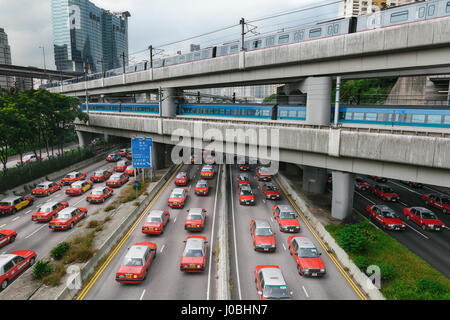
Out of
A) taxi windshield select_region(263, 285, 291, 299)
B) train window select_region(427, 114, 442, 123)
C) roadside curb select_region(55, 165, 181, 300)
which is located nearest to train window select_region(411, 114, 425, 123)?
train window select_region(427, 114, 442, 123)

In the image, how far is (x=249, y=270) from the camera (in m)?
16.4

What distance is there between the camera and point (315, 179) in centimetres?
3144

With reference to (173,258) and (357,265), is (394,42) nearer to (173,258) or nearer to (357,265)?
(357,265)

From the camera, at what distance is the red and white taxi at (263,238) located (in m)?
18.3

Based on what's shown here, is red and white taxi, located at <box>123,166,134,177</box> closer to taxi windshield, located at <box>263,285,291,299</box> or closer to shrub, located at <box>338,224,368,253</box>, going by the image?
shrub, located at <box>338,224,368,253</box>

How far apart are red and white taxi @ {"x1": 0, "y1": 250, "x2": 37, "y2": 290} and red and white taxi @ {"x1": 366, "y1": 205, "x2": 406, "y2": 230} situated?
2699cm

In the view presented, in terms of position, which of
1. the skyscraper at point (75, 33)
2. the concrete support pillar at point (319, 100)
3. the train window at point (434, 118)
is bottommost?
the train window at point (434, 118)

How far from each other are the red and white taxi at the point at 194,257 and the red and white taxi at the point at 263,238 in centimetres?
398

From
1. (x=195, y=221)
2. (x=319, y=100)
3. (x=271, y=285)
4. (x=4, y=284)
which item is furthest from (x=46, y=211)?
(x=319, y=100)

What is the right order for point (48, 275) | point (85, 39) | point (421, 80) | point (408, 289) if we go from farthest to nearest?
1. point (85, 39)
2. point (421, 80)
3. point (48, 275)
4. point (408, 289)

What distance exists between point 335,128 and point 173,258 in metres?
15.2

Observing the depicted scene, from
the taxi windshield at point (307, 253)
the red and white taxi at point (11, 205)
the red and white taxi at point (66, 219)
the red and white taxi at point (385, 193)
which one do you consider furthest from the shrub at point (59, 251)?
the red and white taxi at point (385, 193)

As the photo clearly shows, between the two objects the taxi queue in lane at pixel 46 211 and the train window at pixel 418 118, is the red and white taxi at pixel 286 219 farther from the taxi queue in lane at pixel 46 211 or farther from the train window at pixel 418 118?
the taxi queue in lane at pixel 46 211

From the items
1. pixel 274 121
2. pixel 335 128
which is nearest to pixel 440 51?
pixel 335 128
